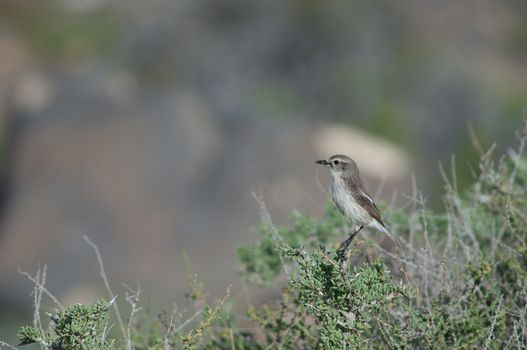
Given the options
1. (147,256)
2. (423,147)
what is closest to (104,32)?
(423,147)

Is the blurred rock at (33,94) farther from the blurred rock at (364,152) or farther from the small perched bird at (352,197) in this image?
the small perched bird at (352,197)

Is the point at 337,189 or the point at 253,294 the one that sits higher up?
the point at 253,294

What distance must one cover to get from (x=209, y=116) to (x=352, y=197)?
14653 mm

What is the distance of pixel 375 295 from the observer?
15.8 ft

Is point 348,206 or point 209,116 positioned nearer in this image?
point 348,206

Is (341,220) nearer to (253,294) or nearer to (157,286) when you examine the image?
(253,294)

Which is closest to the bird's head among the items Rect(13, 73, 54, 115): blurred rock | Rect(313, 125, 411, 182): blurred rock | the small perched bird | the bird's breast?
the small perched bird

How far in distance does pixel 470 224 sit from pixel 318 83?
24.2 metres

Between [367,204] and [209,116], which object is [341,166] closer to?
[367,204]

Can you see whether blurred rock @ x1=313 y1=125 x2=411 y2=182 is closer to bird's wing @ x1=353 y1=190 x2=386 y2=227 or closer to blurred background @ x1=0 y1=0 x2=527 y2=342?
blurred background @ x1=0 y1=0 x2=527 y2=342

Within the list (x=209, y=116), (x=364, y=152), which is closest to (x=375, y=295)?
(x=364, y=152)

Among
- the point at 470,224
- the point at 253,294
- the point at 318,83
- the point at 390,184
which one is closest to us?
the point at 470,224

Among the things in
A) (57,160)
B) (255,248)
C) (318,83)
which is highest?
(318,83)

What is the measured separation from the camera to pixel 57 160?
752 inches
